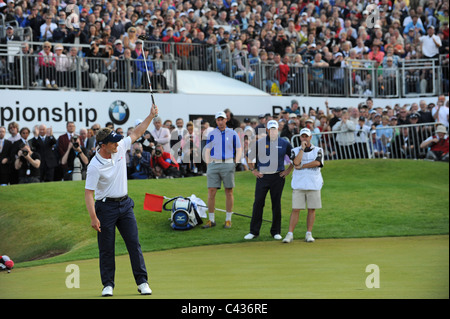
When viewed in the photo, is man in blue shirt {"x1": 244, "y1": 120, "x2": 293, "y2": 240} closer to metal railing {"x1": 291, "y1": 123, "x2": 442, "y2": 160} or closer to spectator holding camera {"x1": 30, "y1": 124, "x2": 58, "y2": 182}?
spectator holding camera {"x1": 30, "y1": 124, "x2": 58, "y2": 182}

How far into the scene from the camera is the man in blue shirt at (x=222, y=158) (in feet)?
51.7

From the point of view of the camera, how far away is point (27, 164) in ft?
63.6

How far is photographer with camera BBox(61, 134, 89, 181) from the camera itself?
767 inches

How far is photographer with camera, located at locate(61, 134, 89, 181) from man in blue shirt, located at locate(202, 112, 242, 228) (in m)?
4.75

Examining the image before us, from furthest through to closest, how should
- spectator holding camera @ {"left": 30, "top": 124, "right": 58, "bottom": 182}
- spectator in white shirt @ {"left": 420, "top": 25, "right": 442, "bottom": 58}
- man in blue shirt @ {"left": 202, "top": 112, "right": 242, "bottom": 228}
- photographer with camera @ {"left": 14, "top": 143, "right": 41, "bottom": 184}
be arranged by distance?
spectator in white shirt @ {"left": 420, "top": 25, "right": 442, "bottom": 58} → spectator holding camera @ {"left": 30, "top": 124, "right": 58, "bottom": 182} → photographer with camera @ {"left": 14, "top": 143, "right": 41, "bottom": 184} → man in blue shirt @ {"left": 202, "top": 112, "right": 242, "bottom": 228}

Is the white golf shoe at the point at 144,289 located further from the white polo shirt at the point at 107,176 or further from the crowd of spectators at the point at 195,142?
the crowd of spectators at the point at 195,142

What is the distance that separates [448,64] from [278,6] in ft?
23.4

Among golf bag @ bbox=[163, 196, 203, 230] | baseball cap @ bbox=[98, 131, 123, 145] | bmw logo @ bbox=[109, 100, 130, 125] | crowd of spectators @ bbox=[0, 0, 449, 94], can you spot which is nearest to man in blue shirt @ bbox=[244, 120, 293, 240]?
golf bag @ bbox=[163, 196, 203, 230]

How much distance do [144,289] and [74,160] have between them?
37.1 ft

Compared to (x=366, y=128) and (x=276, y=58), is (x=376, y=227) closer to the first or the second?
(x=366, y=128)

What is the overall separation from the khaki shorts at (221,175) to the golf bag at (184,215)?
23.3 inches

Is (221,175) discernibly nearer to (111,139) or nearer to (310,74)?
(111,139)

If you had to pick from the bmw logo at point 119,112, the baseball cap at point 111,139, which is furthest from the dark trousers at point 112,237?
the bmw logo at point 119,112

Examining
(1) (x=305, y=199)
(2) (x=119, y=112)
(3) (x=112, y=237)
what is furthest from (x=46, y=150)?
(3) (x=112, y=237)
